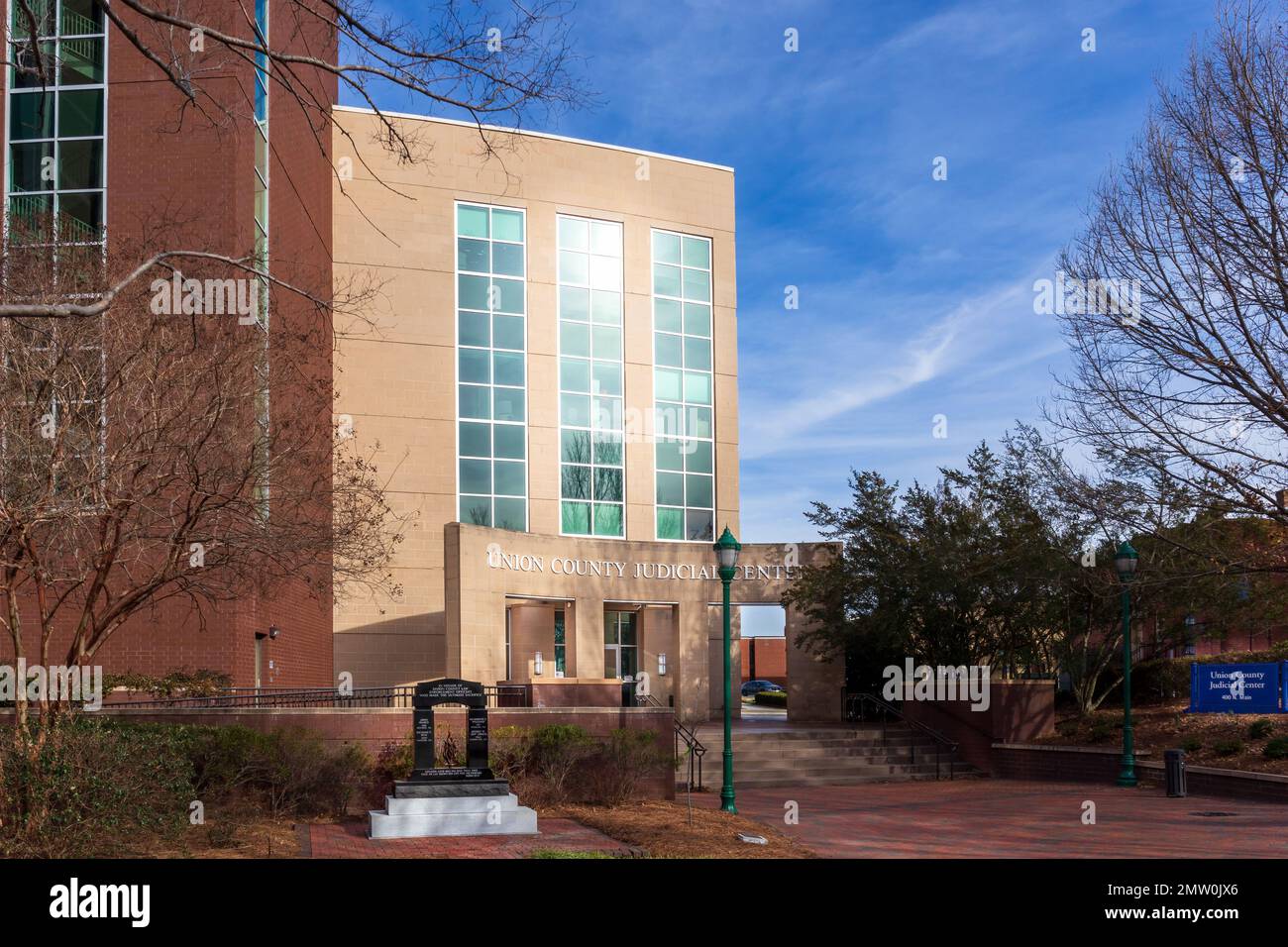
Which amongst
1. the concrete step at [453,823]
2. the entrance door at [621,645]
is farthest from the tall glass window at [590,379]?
the concrete step at [453,823]

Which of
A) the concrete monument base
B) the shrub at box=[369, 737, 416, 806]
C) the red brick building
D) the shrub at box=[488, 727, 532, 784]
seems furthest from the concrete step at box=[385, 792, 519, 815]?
the red brick building

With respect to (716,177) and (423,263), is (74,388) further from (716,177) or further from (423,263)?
(716,177)

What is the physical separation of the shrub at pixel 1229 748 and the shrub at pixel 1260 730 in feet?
0.92

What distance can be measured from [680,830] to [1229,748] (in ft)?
39.6

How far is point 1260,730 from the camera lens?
2236cm

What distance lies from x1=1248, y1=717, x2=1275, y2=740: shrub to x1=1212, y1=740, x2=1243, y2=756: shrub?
0.92 feet

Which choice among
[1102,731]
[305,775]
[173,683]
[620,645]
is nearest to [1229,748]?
[1102,731]

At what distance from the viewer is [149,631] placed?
75.2ft

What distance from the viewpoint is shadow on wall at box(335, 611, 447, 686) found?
32.4 m

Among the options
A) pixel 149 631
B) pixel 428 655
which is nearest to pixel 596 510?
pixel 428 655

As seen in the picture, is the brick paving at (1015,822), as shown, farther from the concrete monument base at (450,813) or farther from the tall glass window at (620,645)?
the tall glass window at (620,645)

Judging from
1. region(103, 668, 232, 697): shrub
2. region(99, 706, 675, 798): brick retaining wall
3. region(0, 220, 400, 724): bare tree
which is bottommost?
region(99, 706, 675, 798): brick retaining wall

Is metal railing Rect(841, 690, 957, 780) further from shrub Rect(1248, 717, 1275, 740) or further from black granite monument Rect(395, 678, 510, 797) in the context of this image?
black granite monument Rect(395, 678, 510, 797)
